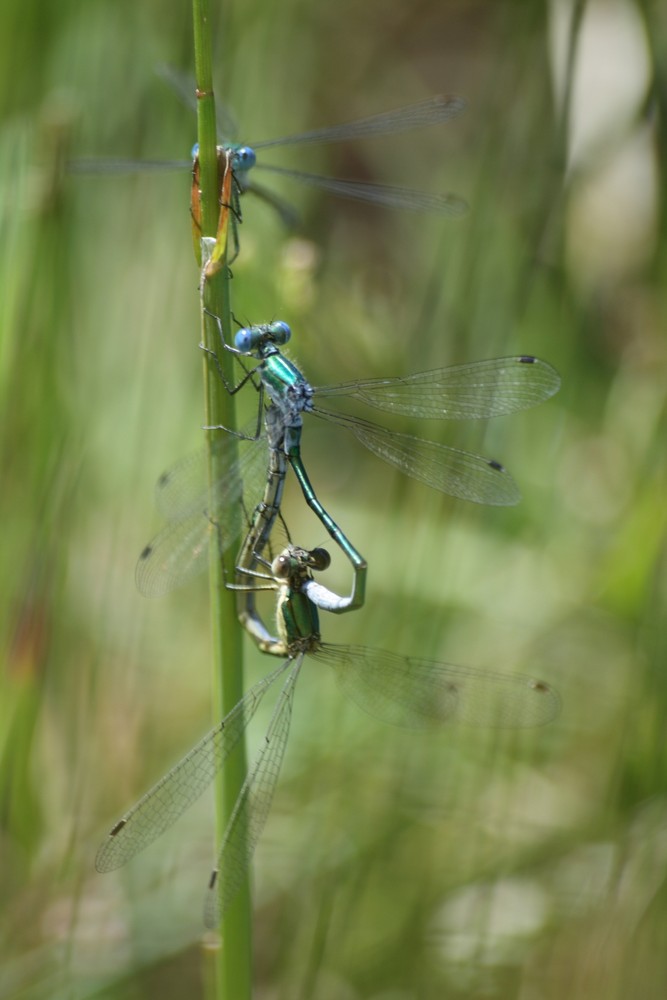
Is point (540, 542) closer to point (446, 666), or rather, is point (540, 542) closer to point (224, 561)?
point (446, 666)

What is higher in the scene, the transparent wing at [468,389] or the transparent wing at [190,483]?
the transparent wing at [468,389]

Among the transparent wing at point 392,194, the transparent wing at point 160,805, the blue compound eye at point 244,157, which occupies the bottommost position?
the transparent wing at point 160,805

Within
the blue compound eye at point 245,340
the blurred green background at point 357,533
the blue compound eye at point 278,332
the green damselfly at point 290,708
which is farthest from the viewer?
the blurred green background at point 357,533

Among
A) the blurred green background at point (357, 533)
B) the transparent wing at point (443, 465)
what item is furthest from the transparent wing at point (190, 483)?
the blurred green background at point (357, 533)

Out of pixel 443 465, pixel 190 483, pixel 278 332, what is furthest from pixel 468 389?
pixel 190 483

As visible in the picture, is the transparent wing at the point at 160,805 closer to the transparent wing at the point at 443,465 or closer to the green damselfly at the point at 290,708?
the green damselfly at the point at 290,708

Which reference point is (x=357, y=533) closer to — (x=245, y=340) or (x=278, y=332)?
(x=278, y=332)

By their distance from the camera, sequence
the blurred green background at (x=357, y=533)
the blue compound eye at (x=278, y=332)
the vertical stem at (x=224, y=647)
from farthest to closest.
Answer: the blurred green background at (x=357, y=533)
the blue compound eye at (x=278, y=332)
the vertical stem at (x=224, y=647)
